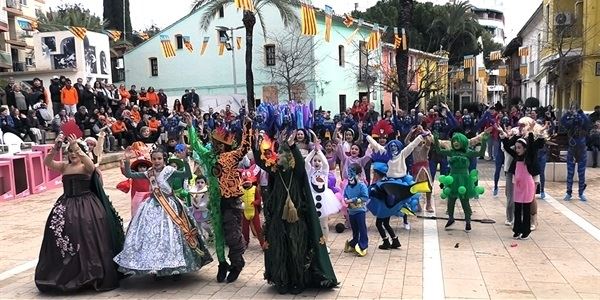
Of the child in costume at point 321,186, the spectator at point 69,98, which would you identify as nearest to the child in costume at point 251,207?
the child in costume at point 321,186

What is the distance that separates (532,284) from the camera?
20.0ft

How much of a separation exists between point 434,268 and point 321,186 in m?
1.79

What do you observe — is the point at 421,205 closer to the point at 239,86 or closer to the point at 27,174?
the point at 27,174

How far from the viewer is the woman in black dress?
6.07 meters

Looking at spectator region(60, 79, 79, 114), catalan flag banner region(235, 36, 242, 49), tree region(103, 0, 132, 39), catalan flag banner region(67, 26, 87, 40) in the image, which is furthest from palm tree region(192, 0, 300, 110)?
tree region(103, 0, 132, 39)

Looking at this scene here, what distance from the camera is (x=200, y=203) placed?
7520 millimetres

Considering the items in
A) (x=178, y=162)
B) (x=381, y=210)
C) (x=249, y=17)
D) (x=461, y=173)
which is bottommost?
(x=381, y=210)

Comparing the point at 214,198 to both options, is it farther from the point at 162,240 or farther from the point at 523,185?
the point at 523,185

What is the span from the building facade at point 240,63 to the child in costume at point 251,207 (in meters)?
26.0

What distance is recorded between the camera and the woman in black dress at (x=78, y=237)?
239 inches

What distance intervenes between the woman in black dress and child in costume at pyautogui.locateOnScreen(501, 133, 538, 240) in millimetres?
5723

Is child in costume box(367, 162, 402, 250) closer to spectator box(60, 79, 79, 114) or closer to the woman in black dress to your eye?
the woman in black dress

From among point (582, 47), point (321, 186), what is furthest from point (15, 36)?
point (321, 186)

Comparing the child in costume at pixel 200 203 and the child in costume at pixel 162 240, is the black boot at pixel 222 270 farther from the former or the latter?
the child in costume at pixel 200 203
